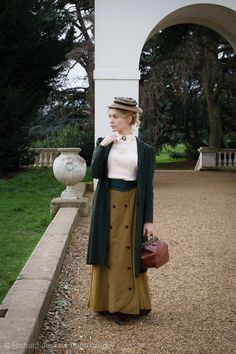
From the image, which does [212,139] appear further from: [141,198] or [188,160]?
[141,198]

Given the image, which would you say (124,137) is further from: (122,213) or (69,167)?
(69,167)

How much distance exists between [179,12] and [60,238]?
25.7 ft

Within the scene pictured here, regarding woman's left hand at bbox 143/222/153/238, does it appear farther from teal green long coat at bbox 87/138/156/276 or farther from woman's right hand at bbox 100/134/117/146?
woman's right hand at bbox 100/134/117/146

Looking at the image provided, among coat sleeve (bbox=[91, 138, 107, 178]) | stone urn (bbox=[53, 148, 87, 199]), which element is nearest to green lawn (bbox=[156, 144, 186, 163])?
stone urn (bbox=[53, 148, 87, 199])

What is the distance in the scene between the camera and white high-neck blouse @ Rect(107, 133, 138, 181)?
3354 millimetres

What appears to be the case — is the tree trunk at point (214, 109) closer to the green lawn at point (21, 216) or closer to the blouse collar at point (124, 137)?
the green lawn at point (21, 216)

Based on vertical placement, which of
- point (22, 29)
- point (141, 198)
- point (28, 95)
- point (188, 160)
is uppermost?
point (22, 29)

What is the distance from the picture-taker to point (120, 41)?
→ 9977 millimetres

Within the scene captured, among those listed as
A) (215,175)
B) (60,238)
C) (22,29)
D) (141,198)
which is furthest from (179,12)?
(141,198)

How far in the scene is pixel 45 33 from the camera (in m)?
14.5

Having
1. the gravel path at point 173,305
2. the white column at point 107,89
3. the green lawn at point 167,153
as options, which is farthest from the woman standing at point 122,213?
the green lawn at point 167,153

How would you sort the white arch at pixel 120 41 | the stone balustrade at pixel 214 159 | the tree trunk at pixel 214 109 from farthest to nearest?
1. the tree trunk at pixel 214 109
2. the stone balustrade at pixel 214 159
3. the white arch at pixel 120 41

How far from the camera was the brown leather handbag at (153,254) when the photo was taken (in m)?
3.32

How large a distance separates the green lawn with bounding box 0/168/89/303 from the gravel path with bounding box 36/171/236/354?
0.53 metres
